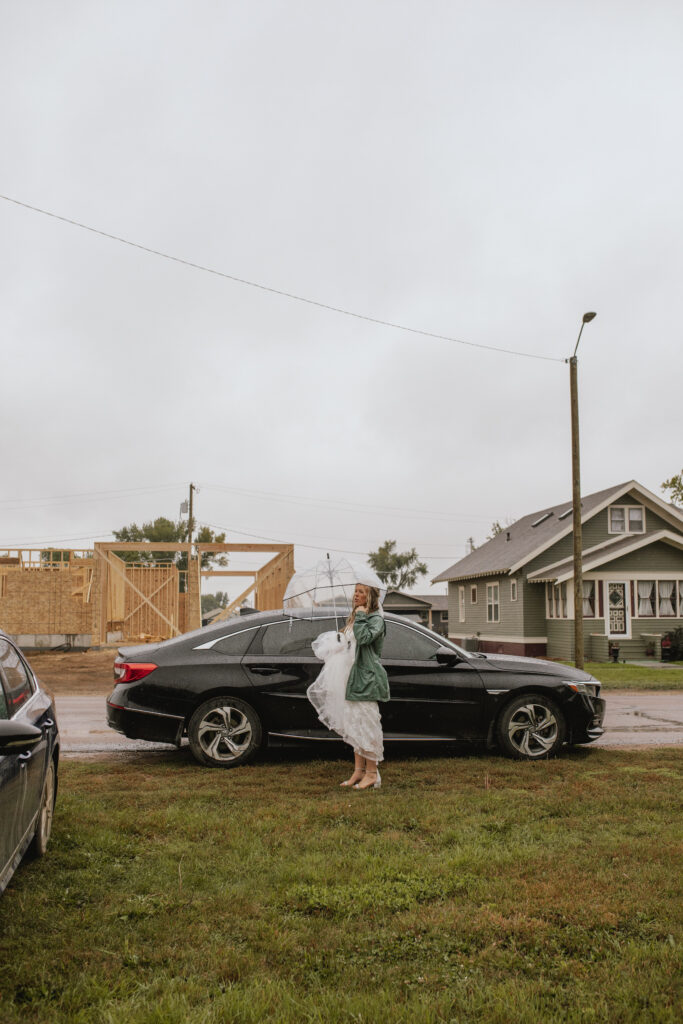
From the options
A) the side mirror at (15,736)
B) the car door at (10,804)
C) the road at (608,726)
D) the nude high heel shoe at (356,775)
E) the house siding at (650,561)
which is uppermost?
the house siding at (650,561)

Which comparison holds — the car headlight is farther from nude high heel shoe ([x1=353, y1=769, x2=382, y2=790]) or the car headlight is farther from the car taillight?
the car taillight

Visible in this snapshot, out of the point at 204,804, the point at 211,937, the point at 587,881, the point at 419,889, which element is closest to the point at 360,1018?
the point at 211,937

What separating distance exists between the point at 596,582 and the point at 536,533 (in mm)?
5441

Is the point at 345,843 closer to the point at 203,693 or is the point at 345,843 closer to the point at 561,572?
the point at 203,693

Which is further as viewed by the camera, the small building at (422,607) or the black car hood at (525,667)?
the small building at (422,607)

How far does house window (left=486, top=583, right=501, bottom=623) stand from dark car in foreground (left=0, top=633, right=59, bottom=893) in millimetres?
28523

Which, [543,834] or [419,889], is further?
[543,834]

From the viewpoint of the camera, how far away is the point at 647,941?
351 cm

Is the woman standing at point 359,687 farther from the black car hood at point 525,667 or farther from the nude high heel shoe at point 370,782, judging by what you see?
the black car hood at point 525,667

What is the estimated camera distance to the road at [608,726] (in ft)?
29.7

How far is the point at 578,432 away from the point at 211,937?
16586 mm

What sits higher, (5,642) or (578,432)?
(578,432)

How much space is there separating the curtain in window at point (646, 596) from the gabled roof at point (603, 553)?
1.30m

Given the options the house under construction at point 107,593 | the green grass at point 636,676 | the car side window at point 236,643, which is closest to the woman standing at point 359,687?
the car side window at point 236,643
